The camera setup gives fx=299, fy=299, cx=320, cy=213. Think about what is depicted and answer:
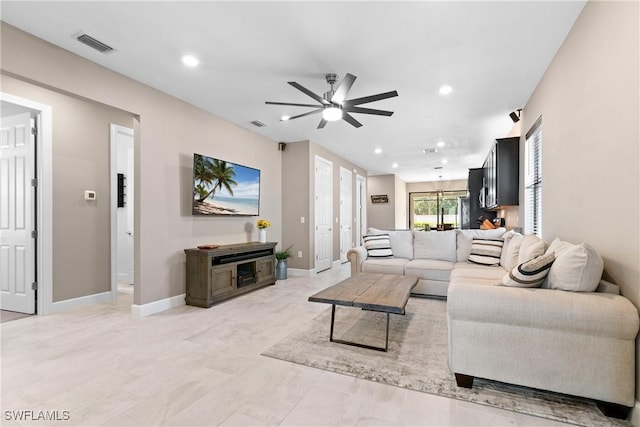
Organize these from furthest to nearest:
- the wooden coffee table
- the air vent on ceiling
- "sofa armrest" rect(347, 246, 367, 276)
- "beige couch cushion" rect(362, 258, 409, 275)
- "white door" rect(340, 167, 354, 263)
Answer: "white door" rect(340, 167, 354, 263), "sofa armrest" rect(347, 246, 367, 276), "beige couch cushion" rect(362, 258, 409, 275), the air vent on ceiling, the wooden coffee table

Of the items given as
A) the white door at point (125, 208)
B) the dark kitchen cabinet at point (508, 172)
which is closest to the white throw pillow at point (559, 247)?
the dark kitchen cabinet at point (508, 172)

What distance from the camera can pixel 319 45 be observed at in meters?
2.65

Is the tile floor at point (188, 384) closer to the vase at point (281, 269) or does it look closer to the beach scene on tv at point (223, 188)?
the beach scene on tv at point (223, 188)

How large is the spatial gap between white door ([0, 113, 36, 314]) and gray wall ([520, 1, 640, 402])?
5437 millimetres

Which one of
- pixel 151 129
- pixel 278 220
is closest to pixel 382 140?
pixel 278 220

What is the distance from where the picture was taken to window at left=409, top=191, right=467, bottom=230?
40.9 ft

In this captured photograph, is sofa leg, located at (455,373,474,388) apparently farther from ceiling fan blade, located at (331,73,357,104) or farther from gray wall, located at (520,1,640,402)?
ceiling fan blade, located at (331,73,357,104)

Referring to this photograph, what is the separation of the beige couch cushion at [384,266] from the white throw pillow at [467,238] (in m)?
0.80

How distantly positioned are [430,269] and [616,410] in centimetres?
245

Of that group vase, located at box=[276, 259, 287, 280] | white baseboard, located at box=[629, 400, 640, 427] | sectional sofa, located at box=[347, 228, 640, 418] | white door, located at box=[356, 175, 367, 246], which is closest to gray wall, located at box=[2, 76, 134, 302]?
vase, located at box=[276, 259, 287, 280]

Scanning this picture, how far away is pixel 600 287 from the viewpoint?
6.09ft

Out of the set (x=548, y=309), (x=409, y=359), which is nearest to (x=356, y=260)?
(x=409, y=359)

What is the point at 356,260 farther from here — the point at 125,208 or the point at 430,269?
the point at 125,208

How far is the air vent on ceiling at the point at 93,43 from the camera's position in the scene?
2527mm
